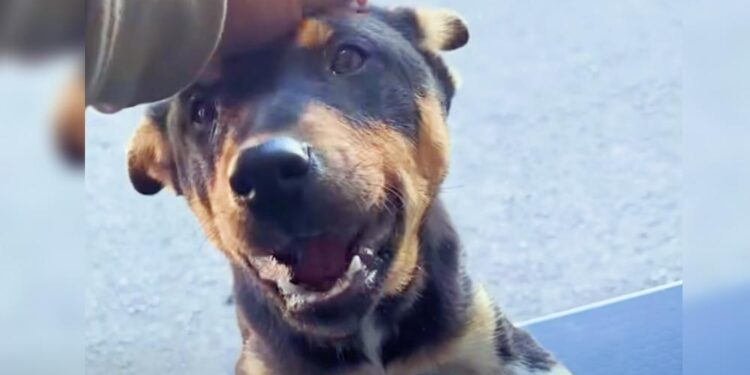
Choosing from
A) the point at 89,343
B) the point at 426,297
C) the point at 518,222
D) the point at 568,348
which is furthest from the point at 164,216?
the point at 568,348

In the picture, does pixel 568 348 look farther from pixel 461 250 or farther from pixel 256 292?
pixel 256 292

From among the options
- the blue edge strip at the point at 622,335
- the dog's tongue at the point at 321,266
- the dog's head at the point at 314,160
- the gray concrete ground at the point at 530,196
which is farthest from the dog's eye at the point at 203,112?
the blue edge strip at the point at 622,335

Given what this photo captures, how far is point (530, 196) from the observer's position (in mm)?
1651

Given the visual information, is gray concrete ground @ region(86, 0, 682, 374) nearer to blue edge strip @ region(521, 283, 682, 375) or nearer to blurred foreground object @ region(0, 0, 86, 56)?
blue edge strip @ region(521, 283, 682, 375)

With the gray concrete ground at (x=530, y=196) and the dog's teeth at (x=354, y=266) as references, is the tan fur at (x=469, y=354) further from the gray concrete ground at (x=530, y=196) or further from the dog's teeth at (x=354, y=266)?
the dog's teeth at (x=354, y=266)

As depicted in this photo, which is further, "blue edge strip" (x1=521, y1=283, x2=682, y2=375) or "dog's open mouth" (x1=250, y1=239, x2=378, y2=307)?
"blue edge strip" (x1=521, y1=283, x2=682, y2=375)

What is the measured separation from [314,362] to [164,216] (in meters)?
0.28

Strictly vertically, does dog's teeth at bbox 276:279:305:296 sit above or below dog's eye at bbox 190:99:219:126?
below

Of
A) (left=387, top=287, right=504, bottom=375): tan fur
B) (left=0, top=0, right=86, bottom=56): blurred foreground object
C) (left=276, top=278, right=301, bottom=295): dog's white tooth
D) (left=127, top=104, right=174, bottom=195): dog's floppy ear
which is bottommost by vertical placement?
(left=387, top=287, right=504, bottom=375): tan fur

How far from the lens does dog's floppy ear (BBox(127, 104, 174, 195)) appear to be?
1.52 m

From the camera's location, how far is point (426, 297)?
1574mm

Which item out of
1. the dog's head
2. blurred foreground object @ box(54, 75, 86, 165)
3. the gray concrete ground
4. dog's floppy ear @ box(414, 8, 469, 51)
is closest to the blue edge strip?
the gray concrete ground

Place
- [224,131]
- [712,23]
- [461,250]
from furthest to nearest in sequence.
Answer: [712,23] < [461,250] < [224,131]

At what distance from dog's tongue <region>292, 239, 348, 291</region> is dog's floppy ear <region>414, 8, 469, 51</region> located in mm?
310
